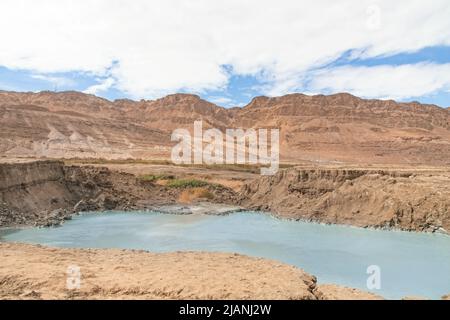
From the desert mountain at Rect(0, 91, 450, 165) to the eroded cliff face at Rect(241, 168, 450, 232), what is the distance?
41.7 meters

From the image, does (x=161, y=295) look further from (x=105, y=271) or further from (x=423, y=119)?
(x=423, y=119)

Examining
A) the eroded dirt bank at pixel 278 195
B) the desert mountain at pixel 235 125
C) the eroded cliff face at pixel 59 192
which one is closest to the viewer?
the eroded dirt bank at pixel 278 195

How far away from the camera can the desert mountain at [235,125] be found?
72.9 meters

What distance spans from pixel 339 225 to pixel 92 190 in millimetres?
16221

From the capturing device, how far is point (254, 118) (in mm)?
118000

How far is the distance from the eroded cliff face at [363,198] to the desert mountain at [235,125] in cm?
4167

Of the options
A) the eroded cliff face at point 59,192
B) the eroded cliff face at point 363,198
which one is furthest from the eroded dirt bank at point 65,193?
the eroded cliff face at point 363,198

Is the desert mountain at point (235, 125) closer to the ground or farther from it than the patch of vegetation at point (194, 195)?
farther from it

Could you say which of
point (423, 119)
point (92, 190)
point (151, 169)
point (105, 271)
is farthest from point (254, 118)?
point (105, 271)

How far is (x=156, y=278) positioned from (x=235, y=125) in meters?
108

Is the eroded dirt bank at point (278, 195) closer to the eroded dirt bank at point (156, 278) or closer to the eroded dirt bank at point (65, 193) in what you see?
the eroded dirt bank at point (65, 193)

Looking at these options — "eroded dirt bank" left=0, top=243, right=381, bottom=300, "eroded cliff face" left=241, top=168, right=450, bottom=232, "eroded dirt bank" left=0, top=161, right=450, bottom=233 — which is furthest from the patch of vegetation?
"eroded dirt bank" left=0, top=243, right=381, bottom=300

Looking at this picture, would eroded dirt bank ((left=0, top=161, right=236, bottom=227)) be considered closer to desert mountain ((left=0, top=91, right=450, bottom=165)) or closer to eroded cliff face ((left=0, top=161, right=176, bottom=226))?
eroded cliff face ((left=0, top=161, right=176, bottom=226))
